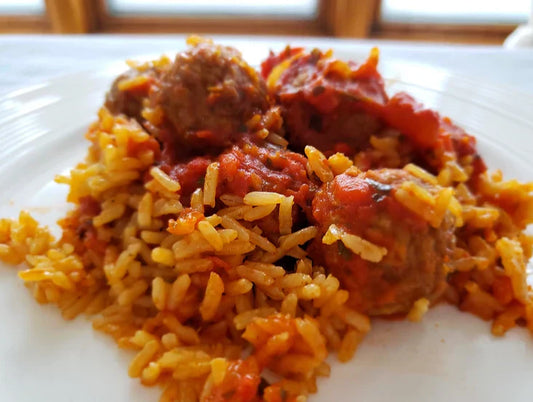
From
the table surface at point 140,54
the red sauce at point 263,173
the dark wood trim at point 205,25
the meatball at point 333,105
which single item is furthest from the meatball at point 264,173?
the dark wood trim at point 205,25

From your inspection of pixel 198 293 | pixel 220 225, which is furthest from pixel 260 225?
pixel 198 293

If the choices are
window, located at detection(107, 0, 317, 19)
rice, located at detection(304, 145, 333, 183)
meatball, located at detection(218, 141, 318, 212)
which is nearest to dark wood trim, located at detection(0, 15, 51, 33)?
window, located at detection(107, 0, 317, 19)

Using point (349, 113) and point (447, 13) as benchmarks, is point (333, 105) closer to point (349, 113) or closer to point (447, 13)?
point (349, 113)

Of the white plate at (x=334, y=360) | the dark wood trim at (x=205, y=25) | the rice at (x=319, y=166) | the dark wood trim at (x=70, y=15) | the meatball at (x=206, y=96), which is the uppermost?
the meatball at (x=206, y=96)

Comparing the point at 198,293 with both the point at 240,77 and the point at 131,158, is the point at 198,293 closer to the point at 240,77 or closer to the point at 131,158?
the point at 131,158

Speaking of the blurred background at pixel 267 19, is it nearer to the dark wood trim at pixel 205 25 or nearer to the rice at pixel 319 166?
the dark wood trim at pixel 205 25

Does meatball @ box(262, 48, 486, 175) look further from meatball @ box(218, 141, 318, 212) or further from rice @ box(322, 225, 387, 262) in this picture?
rice @ box(322, 225, 387, 262)
